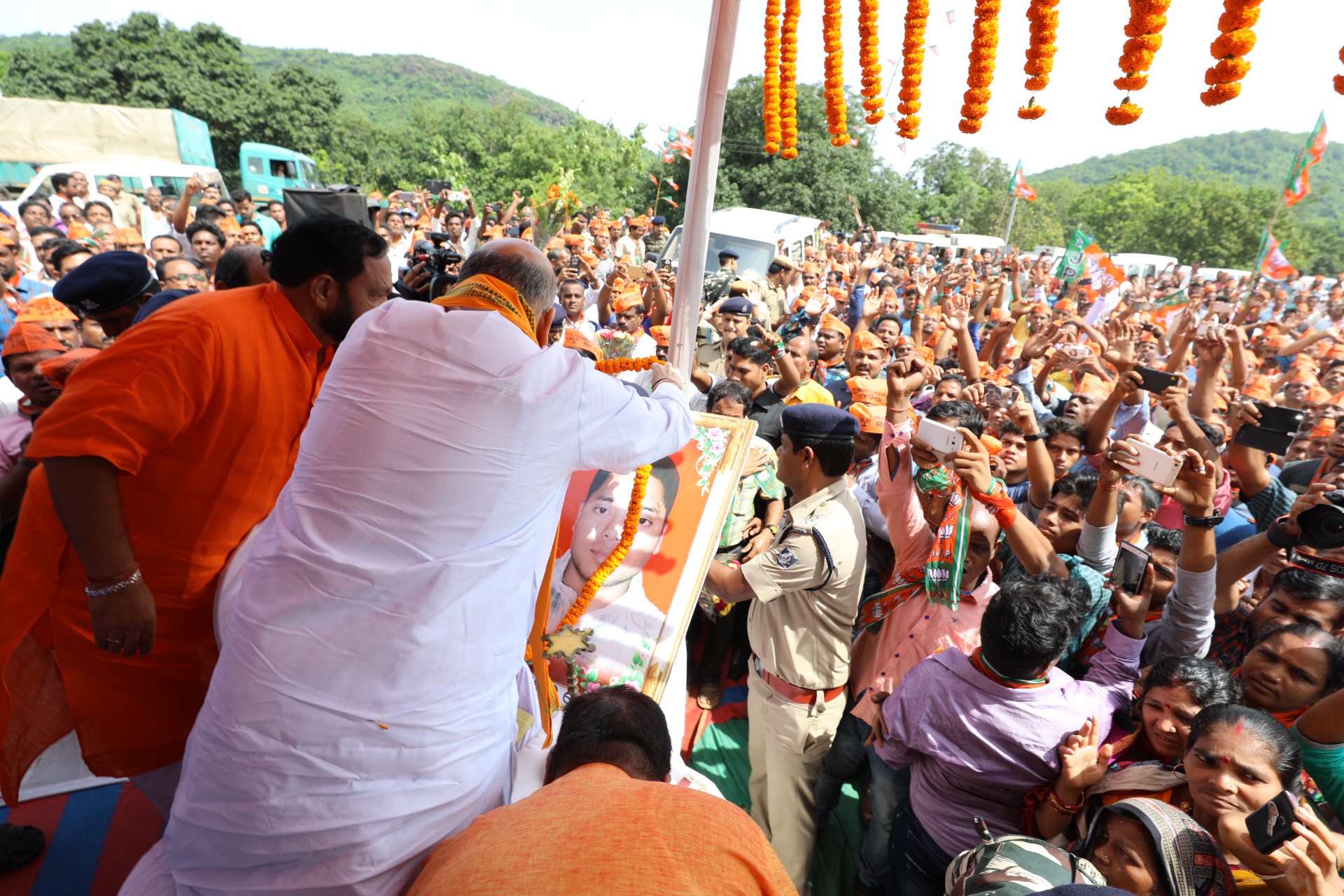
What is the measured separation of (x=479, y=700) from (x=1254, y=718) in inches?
71.6

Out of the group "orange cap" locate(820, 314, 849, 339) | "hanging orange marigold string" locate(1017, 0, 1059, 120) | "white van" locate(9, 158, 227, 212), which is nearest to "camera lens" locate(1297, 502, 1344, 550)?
"hanging orange marigold string" locate(1017, 0, 1059, 120)

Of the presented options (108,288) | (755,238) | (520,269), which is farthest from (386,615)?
(755,238)

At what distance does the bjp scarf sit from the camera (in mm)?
1623

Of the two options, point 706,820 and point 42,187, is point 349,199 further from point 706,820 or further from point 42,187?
point 42,187

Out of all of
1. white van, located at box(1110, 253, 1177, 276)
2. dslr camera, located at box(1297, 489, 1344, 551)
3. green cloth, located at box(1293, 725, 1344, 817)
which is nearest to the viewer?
green cloth, located at box(1293, 725, 1344, 817)

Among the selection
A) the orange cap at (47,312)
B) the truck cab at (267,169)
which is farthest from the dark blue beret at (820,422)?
the truck cab at (267,169)

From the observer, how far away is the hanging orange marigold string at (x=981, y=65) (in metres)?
3.37

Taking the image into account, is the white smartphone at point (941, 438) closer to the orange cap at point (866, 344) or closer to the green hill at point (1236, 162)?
the orange cap at point (866, 344)

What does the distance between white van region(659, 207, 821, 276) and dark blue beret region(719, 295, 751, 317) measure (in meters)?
7.43

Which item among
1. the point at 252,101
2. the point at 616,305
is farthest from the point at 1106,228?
the point at 616,305

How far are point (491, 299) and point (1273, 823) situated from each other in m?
1.96

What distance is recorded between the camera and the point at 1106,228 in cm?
6350

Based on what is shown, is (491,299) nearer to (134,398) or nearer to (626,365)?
(626,365)

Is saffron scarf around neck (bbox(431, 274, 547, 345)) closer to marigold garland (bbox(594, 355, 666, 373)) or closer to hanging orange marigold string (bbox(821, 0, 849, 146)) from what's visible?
marigold garland (bbox(594, 355, 666, 373))
